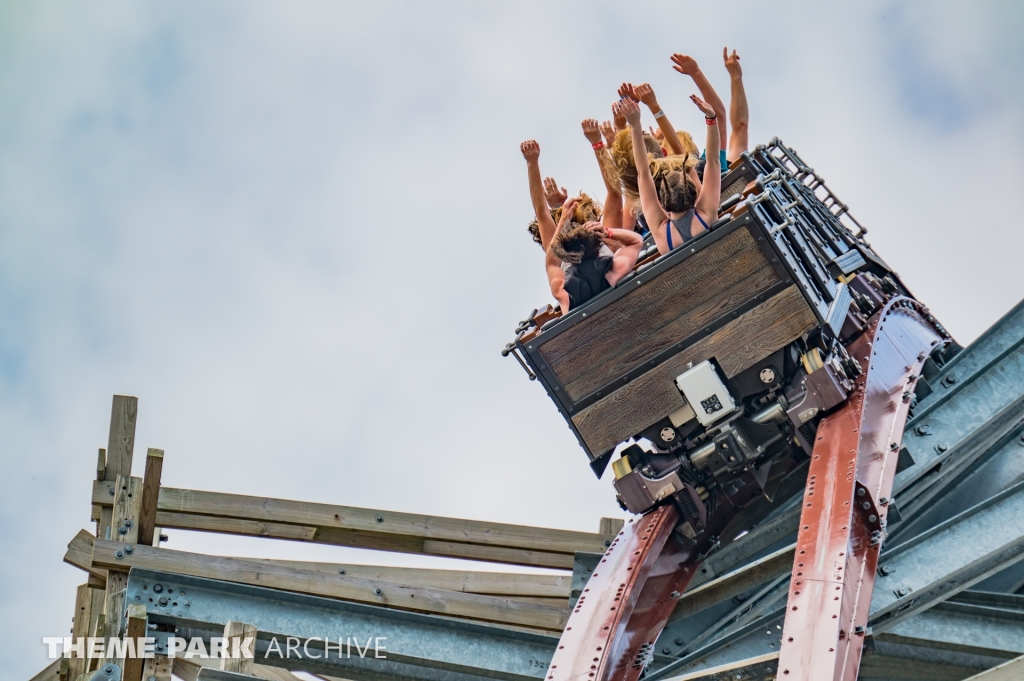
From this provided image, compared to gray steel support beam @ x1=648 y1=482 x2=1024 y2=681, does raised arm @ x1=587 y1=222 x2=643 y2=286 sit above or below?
above

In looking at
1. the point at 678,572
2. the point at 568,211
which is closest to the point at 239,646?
the point at 678,572

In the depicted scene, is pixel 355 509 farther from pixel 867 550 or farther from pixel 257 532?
pixel 867 550

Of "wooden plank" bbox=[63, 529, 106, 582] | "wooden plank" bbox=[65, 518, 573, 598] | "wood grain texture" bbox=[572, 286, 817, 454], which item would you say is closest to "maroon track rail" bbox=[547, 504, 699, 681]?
"wood grain texture" bbox=[572, 286, 817, 454]


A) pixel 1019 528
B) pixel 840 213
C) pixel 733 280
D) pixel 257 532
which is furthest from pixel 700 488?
pixel 840 213

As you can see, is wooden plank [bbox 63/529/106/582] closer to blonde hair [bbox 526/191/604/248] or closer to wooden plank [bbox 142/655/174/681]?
wooden plank [bbox 142/655/174/681]

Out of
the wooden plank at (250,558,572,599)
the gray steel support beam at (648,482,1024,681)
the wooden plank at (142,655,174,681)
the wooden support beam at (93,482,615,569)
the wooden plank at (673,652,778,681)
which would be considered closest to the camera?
the wooden plank at (673,652,778,681)

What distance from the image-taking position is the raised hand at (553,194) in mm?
7605

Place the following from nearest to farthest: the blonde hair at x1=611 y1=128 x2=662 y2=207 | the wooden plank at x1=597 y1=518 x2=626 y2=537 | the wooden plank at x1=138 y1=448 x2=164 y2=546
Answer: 1. the wooden plank at x1=138 y1=448 x2=164 y2=546
2. the blonde hair at x1=611 y1=128 x2=662 y2=207
3. the wooden plank at x1=597 y1=518 x2=626 y2=537

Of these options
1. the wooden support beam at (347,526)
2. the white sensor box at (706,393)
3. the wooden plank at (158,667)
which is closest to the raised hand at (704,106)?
the white sensor box at (706,393)

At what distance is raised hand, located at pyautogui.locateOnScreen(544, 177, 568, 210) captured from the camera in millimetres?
7605

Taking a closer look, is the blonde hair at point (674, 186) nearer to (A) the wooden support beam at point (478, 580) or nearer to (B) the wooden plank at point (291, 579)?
(B) the wooden plank at point (291, 579)

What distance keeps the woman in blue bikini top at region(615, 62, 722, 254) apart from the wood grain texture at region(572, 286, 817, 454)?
0.50m

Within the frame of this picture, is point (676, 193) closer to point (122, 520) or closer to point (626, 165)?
point (626, 165)

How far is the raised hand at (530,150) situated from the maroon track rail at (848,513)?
203 centimetres
